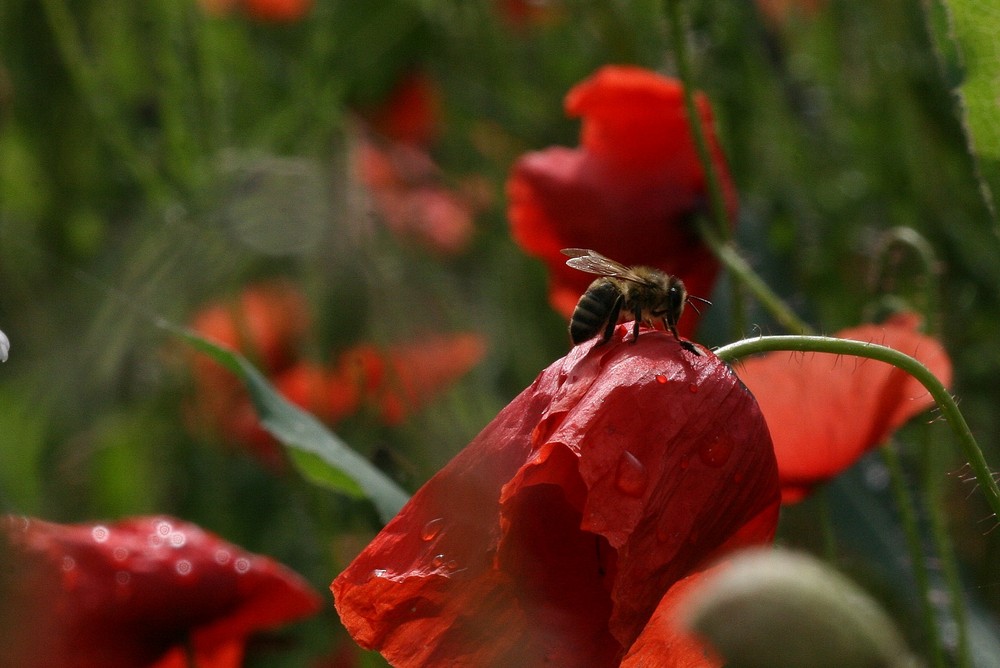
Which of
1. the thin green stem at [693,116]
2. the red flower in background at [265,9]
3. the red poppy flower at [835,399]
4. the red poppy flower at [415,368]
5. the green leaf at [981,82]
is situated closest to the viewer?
the green leaf at [981,82]

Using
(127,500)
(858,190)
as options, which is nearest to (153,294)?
(127,500)

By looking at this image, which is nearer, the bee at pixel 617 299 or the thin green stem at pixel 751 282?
the bee at pixel 617 299

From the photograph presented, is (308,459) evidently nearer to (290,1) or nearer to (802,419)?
(802,419)

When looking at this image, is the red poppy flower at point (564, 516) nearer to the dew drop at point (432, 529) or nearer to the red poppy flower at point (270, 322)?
the dew drop at point (432, 529)

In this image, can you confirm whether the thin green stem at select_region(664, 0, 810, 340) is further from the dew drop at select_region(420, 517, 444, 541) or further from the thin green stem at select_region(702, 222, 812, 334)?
the dew drop at select_region(420, 517, 444, 541)

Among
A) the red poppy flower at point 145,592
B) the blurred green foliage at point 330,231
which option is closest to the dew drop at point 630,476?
the red poppy flower at point 145,592

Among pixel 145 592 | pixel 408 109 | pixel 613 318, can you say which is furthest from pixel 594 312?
pixel 408 109

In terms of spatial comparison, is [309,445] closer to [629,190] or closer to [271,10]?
[629,190]
